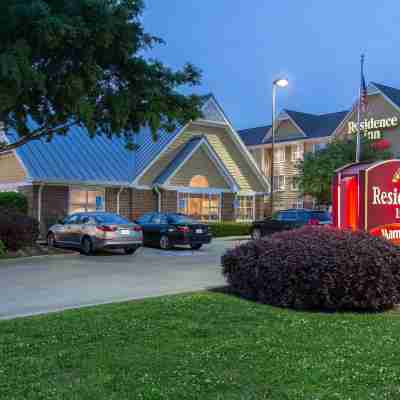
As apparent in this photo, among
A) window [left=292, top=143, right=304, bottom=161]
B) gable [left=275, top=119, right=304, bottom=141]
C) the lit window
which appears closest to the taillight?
the lit window

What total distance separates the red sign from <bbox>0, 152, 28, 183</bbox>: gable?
1800 cm

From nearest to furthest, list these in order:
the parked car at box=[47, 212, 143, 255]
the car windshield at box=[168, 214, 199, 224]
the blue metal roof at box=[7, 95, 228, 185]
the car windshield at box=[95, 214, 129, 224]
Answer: the parked car at box=[47, 212, 143, 255]
the car windshield at box=[95, 214, 129, 224]
the car windshield at box=[168, 214, 199, 224]
the blue metal roof at box=[7, 95, 228, 185]

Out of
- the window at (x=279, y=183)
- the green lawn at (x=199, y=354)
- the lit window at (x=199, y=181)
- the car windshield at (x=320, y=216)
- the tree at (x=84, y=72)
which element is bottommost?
the green lawn at (x=199, y=354)

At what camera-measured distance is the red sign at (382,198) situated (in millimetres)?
11242

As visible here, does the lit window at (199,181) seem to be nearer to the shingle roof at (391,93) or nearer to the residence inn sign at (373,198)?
the residence inn sign at (373,198)

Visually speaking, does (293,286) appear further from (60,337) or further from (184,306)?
(60,337)

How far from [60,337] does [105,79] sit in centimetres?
1254

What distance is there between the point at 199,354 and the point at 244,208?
28486 millimetres

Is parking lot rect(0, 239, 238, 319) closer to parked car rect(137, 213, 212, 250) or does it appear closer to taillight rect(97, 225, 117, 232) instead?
taillight rect(97, 225, 117, 232)

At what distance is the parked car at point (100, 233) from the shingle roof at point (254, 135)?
3665cm

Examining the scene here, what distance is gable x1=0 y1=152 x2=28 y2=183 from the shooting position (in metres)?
25.8

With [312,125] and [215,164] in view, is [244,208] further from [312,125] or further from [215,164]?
[312,125]

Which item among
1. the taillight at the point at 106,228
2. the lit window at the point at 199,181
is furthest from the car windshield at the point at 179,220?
the lit window at the point at 199,181

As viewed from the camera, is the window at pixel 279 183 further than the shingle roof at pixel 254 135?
No
